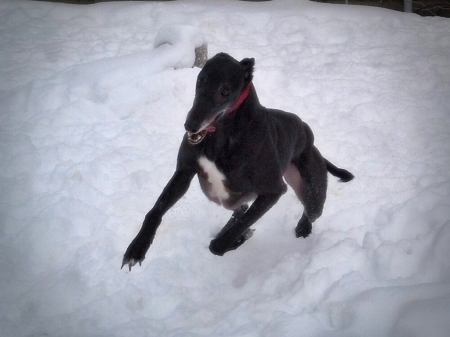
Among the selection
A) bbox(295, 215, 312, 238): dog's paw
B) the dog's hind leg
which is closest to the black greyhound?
the dog's hind leg

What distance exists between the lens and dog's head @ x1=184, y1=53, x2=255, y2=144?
2242 mm

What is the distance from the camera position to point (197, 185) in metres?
3.77

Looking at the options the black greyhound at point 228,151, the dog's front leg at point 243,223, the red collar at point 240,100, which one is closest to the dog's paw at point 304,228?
the black greyhound at point 228,151

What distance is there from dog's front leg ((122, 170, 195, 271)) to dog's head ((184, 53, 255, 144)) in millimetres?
316

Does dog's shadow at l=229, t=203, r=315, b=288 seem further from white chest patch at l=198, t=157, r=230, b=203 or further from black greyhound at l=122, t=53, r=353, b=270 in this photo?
white chest patch at l=198, t=157, r=230, b=203

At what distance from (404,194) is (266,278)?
133 cm

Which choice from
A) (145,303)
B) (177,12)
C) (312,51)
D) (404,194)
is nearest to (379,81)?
(312,51)

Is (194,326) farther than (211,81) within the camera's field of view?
Yes

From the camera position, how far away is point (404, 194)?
3.58m

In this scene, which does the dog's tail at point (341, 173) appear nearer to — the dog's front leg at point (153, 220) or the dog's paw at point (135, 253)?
the dog's front leg at point (153, 220)

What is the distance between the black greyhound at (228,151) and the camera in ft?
7.60

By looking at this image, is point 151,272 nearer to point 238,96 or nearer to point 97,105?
point 238,96

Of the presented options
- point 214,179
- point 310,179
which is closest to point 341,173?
point 310,179

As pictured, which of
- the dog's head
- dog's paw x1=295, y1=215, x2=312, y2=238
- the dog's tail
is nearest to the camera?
the dog's head
